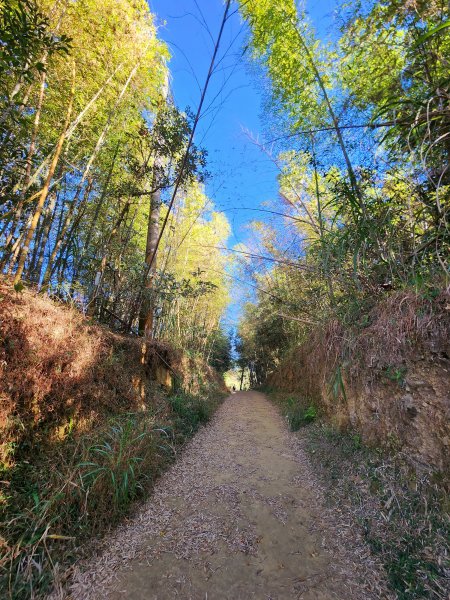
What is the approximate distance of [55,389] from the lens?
7.73ft

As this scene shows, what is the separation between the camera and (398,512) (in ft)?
5.61

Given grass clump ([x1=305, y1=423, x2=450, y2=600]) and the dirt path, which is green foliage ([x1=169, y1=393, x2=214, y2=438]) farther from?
grass clump ([x1=305, y1=423, x2=450, y2=600])

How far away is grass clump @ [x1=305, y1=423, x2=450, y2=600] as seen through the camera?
4.31 ft

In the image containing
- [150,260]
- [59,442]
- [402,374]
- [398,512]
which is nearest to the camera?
[398,512]

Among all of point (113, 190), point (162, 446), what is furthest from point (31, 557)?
point (113, 190)

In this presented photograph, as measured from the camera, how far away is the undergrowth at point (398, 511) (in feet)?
4.30

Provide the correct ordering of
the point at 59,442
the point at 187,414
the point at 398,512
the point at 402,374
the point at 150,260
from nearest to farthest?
the point at 398,512 < the point at 402,374 < the point at 59,442 < the point at 187,414 < the point at 150,260

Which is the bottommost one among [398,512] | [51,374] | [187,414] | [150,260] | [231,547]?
[231,547]

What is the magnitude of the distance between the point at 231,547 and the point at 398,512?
1.16 metres

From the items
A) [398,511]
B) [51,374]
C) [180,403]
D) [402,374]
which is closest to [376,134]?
[402,374]

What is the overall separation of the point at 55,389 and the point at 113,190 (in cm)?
316

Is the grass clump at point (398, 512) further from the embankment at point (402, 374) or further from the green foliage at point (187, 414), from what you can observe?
the green foliage at point (187, 414)

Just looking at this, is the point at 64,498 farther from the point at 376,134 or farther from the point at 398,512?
the point at 376,134

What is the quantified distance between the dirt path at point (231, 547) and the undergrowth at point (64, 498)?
16cm
